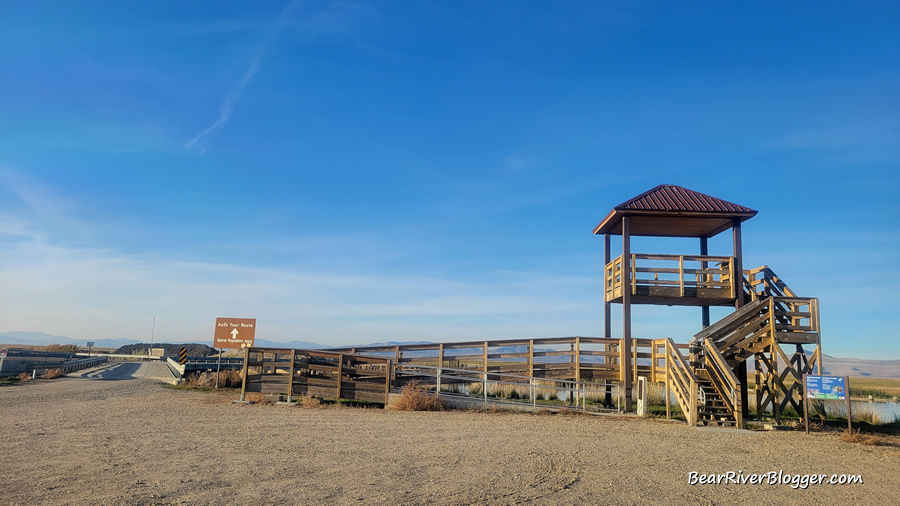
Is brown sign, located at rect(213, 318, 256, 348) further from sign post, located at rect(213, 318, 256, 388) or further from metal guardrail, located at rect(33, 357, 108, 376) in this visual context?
metal guardrail, located at rect(33, 357, 108, 376)

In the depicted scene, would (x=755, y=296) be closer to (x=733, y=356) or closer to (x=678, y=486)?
(x=733, y=356)

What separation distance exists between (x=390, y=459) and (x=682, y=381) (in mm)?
9638

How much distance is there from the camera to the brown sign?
2030 centimetres

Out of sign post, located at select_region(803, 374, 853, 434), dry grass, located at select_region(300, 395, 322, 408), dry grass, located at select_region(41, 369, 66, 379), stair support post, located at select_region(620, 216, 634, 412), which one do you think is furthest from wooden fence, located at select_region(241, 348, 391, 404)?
dry grass, located at select_region(41, 369, 66, 379)

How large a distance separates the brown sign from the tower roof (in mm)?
12871

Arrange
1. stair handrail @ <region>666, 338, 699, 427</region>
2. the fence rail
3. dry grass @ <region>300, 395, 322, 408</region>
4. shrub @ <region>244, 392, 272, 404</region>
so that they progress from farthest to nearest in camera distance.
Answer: the fence rail
shrub @ <region>244, 392, 272, 404</region>
dry grass @ <region>300, 395, 322, 408</region>
stair handrail @ <region>666, 338, 699, 427</region>

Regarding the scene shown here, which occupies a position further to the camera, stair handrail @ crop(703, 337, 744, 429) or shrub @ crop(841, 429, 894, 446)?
stair handrail @ crop(703, 337, 744, 429)

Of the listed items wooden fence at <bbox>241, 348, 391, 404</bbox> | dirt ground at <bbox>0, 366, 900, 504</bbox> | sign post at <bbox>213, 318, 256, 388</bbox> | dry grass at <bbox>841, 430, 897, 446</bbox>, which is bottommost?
dirt ground at <bbox>0, 366, 900, 504</bbox>

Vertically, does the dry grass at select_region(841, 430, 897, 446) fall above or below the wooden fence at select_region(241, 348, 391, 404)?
below

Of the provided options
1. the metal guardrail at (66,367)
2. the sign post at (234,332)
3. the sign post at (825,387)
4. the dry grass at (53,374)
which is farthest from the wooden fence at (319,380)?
the dry grass at (53,374)

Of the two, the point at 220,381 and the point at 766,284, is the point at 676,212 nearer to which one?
the point at 766,284

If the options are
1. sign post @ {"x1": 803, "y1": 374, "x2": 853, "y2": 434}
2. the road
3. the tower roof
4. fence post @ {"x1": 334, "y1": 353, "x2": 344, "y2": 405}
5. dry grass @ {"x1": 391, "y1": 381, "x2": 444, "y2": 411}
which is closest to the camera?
sign post @ {"x1": 803, "y1": 374, "x2": 853, "y2": 434}

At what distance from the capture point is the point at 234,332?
20.5 metres

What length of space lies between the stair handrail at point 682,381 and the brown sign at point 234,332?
13484mm
